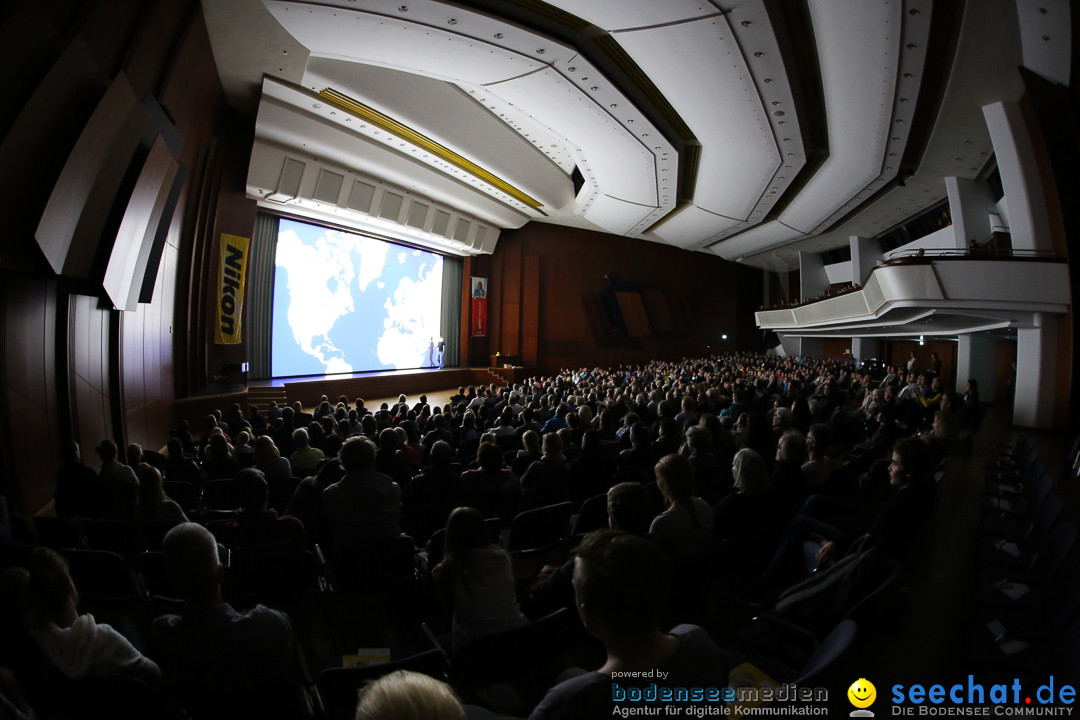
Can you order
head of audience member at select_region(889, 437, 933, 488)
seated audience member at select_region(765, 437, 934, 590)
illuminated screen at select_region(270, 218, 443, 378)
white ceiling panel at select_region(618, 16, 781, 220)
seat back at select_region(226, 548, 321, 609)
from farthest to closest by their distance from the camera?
illuminated screen at select_region(270, 218, 443, 378), white ceiling panel at select_region(618, 16, 781, 220), head of audience member at select_region(889, 437, 933, 488), seated audience member at select_region(765, 437, 934, 590), seat back at select_region(226, 548, 321, 609)

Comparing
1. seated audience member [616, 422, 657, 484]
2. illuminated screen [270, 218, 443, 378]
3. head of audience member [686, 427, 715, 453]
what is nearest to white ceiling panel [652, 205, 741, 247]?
illuminated screen [270, 218, 443, 378]

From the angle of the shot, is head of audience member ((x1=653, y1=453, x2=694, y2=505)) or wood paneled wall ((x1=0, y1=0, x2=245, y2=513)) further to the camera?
wood paneled wall ((x1=0, y1=0, x2=245, y2=513))

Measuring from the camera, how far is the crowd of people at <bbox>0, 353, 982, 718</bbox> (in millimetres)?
1305

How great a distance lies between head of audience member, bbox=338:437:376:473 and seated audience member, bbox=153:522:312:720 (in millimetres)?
1375

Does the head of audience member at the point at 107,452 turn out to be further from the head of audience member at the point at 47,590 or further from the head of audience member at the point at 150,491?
the head of audience member at the point at 47,590

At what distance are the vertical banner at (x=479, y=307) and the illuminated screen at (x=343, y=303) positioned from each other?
290 centimetres

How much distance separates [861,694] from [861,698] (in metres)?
0.01

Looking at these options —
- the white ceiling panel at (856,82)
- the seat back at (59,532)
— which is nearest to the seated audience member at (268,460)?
the seat back at (59,532)

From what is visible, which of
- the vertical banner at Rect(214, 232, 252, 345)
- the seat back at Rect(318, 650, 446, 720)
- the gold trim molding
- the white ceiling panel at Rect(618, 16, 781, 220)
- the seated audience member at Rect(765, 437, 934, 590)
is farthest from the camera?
the vertical banner at Rect(214, 232, 252, 345)

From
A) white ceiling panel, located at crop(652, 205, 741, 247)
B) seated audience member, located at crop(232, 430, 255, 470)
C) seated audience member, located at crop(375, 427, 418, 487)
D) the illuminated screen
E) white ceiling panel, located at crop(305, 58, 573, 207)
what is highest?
white ceiling panel, located at crop(305, 58, 573, 207)

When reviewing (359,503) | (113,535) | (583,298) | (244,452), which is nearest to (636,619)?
(359,503)

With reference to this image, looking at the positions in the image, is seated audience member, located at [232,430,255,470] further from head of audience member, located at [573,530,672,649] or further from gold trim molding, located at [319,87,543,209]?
gold trim molding, located at [319,87,543,209]

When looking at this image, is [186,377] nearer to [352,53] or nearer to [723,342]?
[352,53]

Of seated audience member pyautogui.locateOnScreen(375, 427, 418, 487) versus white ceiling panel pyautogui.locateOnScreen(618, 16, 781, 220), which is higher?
white ceiling panel pyautogui.locateOnScreen(618, 16, 781, 220)
